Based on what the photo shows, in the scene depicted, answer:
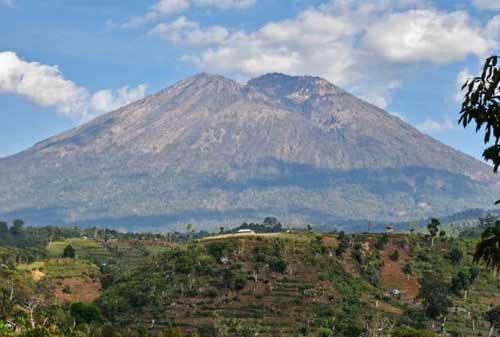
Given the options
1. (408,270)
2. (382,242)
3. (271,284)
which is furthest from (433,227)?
(271,284)

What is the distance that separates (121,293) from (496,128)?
85081mm

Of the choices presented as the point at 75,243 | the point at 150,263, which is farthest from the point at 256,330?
the point at 75,243

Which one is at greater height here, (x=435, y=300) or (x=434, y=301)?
(x=435, y=300)

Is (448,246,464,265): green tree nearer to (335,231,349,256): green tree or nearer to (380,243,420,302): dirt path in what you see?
(380,243,420,302): dirt path

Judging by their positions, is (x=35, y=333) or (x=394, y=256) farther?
(x=394, y=256)

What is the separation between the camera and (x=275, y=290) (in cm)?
8900

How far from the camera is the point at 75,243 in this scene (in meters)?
162

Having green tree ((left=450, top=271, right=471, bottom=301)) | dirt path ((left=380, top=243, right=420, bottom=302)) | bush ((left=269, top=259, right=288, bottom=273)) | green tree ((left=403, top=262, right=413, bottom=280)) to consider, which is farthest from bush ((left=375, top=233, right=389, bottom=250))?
bush ((left=269, top=259, right=288, bottom=273))

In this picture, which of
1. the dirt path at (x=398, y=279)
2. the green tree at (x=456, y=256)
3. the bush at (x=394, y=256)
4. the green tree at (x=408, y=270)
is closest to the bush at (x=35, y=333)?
the dirt path at (x=398, y=279)

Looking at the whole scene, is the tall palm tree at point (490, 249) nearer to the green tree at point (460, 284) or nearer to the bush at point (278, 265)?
the bush at point (278, 265)

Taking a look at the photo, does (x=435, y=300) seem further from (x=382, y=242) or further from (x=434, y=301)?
(x=382, y=242)

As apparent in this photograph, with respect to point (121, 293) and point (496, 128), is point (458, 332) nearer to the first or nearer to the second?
point (121, 293)

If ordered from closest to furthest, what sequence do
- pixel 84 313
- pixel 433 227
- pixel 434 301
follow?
pixel 84 313 → pixel 434 301 → pixel 433 227

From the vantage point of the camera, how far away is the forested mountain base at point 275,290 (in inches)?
3024
